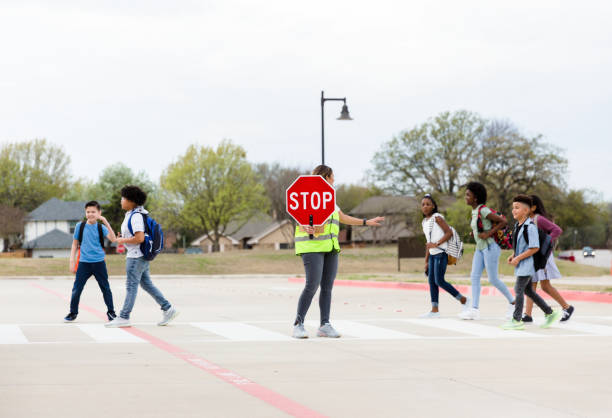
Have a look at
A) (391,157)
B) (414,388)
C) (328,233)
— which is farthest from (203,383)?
(391,157)

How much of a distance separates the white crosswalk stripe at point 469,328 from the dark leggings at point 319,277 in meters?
1.85

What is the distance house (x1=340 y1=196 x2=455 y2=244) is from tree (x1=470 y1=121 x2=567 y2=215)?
4561 mm

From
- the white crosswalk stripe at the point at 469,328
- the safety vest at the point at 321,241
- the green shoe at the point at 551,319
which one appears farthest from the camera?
the green shoe at the point at 551,319

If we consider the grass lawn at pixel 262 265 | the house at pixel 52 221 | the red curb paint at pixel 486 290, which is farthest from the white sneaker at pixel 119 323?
the house at pixel 52 221

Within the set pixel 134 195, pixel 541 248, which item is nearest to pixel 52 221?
pixel 134 195

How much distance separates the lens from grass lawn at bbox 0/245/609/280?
44906 mm

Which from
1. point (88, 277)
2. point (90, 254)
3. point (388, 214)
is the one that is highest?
point (388, 214)

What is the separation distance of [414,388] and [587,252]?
5382 cm

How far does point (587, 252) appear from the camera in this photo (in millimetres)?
57344

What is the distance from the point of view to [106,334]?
1021 cm

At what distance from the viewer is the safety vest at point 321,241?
30.8 feet

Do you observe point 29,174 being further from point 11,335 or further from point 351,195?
point 11,335

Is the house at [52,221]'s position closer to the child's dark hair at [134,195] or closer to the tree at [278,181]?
the tree at [278,181]

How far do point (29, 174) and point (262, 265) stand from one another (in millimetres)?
68512
